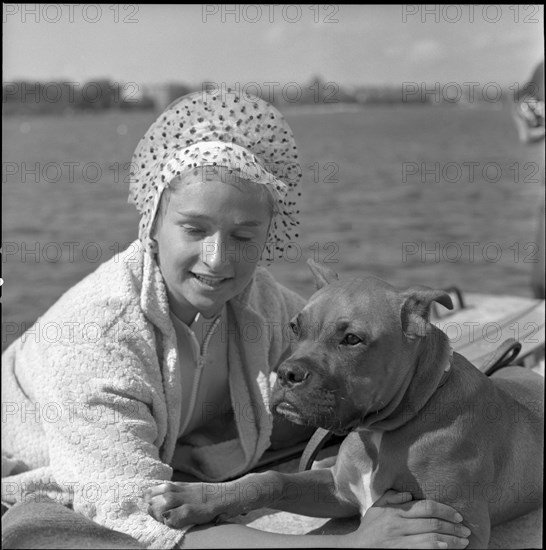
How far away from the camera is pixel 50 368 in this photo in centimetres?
329

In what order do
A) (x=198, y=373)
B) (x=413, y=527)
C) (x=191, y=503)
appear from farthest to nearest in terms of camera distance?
(x=198, y=373), (x=191, y=503), (x=413, y=527)

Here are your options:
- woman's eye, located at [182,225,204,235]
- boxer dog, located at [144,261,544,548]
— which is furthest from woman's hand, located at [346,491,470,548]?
woman's eye, located at [182,225,204,235]

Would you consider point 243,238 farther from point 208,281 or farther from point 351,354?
point 351,354

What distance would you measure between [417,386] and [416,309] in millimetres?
249

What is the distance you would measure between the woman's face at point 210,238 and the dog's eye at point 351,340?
2.47ft

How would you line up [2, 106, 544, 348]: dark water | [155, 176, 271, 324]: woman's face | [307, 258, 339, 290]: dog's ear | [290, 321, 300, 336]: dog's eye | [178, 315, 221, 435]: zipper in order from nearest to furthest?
1. [290, 321, 300, 336]: dog's eye
2. [307, 258, 339, 290]: dog's ear
3. [155, 176, 271, 324]: woman's face
4. [178, 315, 221, 435]: zipper
5. [2, 106, 544, 348]: dark water

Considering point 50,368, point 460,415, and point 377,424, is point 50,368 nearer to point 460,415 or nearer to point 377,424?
point 377,424

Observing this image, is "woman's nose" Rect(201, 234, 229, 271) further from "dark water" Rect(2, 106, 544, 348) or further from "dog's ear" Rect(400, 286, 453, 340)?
"dark water" Rect(2, 106, 544, 348)

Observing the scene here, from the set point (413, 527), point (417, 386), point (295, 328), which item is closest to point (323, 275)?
point (295, 328)

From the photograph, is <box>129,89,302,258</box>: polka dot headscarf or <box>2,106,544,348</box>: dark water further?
<box>2,106,544,348</box>: dark water

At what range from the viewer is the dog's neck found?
9.05ft

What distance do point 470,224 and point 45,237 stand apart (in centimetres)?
1078

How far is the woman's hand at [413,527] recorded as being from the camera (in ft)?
8.87

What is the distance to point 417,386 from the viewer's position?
2775mm
